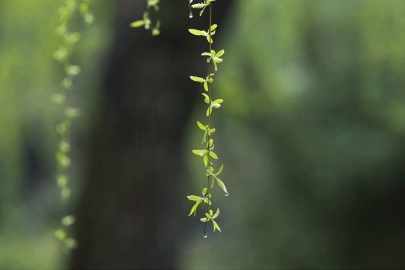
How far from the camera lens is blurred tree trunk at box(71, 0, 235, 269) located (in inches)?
66.8

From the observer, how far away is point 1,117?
296 centimetres

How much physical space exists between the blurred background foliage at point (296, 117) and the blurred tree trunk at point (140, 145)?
Result: 73 cm

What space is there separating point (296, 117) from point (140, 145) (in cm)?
126

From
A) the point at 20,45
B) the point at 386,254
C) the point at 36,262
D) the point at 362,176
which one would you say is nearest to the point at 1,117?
the point at 20,45

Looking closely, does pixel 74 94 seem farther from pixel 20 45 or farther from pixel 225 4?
pixel 225 4

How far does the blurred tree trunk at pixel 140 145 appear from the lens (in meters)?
1.70

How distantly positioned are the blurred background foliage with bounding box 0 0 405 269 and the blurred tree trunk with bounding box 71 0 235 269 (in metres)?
0.73

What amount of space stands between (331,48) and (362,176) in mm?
664

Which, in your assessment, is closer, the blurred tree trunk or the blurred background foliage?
the blurred tree trunk

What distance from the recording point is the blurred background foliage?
266cm

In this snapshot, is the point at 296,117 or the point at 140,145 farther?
the point at 296,117

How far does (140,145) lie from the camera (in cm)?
179

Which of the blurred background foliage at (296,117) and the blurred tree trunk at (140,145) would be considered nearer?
the blurred tree trunk at (140,145)

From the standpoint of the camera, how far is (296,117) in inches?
112
